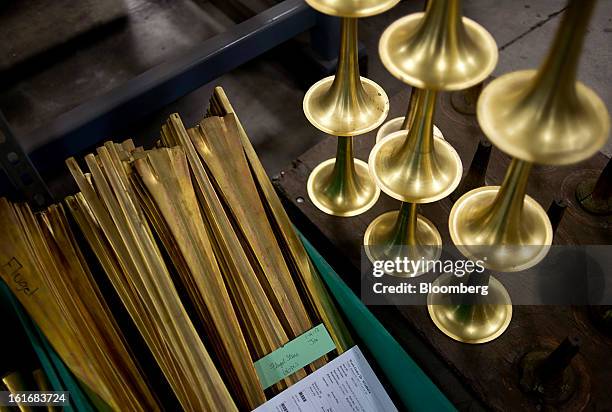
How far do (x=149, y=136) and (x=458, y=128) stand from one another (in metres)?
1.07

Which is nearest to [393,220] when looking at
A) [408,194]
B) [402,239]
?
[402,239]

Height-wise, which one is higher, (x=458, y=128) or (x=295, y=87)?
(x=458, y=128)

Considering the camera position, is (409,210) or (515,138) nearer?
(515,138)

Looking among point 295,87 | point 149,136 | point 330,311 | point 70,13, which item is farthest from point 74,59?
point 330,311

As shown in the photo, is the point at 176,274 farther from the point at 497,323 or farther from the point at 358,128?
the point at 497,323

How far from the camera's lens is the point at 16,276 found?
108cm

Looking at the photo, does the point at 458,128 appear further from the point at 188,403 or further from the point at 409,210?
the point at 188,403

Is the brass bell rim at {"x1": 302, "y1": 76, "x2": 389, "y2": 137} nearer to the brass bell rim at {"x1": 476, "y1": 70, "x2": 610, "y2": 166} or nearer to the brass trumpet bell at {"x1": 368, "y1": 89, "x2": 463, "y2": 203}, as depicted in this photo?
the brass trumpet bell at {"x1": 368, "y1": 89, "x2": 463, "y2": 203}

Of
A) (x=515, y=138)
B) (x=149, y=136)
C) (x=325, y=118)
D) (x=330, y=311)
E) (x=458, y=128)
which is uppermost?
(x=515, y=138)

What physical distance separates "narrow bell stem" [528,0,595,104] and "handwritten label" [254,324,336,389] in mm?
663

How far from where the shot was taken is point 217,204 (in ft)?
3.79

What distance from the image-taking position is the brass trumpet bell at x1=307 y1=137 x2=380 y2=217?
1.34m

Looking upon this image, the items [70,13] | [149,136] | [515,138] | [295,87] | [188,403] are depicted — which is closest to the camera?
[515,138]
